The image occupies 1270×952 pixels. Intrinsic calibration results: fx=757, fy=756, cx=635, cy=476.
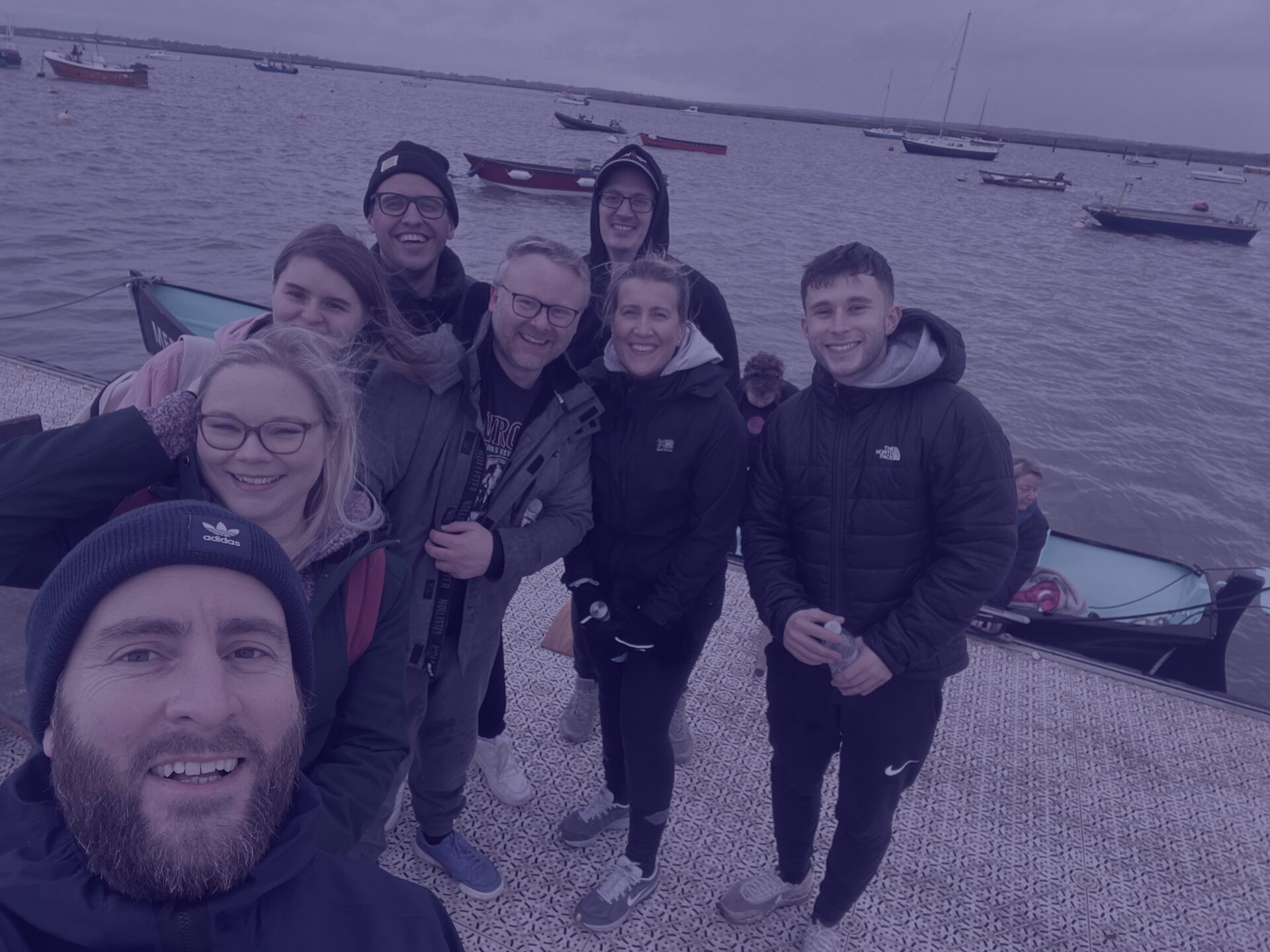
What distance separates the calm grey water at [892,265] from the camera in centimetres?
1073

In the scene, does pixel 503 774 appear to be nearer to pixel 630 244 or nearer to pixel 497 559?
pixel 497 559

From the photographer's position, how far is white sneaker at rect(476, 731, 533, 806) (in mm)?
3004

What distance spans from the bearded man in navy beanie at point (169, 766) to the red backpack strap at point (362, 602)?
0.40 m

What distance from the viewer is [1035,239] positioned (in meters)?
29.9

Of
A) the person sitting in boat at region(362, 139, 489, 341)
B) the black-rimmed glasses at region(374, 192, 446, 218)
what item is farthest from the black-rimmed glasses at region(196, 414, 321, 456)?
the black-rimmed glasses at region(374, 192, 446, 218)

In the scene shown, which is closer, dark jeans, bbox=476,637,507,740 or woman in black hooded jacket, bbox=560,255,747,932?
woman in black hooded jacket, bbox=560,255,747,932

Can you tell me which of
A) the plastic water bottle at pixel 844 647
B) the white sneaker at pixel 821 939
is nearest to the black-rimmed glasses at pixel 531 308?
the plastic water bottle at pixel 844 647

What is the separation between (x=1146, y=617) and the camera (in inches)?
217

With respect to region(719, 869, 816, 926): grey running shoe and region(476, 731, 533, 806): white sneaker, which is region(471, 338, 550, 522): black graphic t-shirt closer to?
region(476, 731, 533, 806): white sneaker

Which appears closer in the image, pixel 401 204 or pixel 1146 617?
pixel 401 204

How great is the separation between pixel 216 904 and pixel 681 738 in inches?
95.9

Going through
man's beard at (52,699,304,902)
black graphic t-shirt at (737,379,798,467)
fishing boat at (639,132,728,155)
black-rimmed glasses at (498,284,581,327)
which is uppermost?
fishing boat at (639,132,728,155)

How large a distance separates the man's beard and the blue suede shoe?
1.75 meters

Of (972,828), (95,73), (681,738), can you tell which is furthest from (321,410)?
(95,73)
